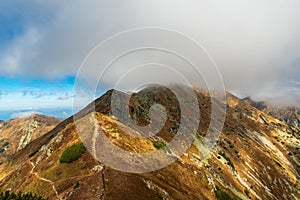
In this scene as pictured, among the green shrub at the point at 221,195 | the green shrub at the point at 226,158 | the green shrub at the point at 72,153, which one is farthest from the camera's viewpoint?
the green shrub at the point at 226,158

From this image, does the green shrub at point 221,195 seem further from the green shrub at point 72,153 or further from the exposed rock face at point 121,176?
the green shrub at point 72,153

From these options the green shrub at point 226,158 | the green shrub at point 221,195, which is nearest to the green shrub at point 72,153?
the green shrub at point 221,195

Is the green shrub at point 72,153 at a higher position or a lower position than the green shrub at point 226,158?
higher

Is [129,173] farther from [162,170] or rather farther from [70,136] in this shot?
[70,136]

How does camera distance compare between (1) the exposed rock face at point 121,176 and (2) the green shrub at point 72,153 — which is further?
(2) the green shrub at point 72,153

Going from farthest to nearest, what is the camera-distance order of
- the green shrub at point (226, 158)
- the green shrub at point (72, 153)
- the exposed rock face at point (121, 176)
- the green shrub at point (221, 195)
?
the green shrub at point (226, 158), the green shrub at point (221, 195), the green shrub at point (72, 153), the exposed rock face at point (121, 176)

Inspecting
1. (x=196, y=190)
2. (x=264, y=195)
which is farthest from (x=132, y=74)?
(x=264, y=195)

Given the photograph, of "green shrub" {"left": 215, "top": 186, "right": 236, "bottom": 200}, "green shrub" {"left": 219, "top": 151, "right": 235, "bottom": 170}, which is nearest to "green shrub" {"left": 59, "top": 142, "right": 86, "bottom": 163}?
"green shrub" {"left": 215, "top": 186, "right": 236, "bottom": 200}

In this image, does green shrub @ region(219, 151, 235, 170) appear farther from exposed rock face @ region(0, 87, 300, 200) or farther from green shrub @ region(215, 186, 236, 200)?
green shrub @ region(215, 186, 236, 200)
